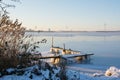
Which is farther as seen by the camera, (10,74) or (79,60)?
(79,60)

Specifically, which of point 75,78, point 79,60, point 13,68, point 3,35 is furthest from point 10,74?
point 79,60

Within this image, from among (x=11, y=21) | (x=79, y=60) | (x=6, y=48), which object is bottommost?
(x=79, y=60)

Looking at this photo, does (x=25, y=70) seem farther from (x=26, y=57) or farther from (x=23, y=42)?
(x=23, y=42)

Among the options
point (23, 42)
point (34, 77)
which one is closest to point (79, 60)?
point (23, 42)

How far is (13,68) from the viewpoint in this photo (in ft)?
25.4

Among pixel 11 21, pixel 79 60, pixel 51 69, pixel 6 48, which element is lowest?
pixel 79 60

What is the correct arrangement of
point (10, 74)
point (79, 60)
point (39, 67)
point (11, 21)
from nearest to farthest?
point (10, 74), point (39, 67), point (11, 21), point (79, 60)

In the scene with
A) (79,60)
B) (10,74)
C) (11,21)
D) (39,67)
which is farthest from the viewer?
(79,60)

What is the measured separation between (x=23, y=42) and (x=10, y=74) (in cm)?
191

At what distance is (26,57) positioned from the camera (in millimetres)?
8594

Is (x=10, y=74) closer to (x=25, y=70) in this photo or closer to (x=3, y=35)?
(x=25, y=70)

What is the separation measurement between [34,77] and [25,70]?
449mm

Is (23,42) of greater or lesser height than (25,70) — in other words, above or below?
above

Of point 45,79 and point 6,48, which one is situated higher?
point 6,48
